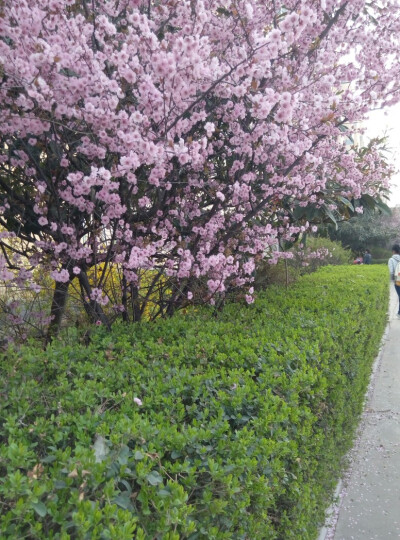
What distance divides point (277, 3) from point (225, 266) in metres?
2.26

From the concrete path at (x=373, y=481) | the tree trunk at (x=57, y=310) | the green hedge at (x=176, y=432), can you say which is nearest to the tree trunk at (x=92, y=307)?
the tree trunk at (x=57, y=310)

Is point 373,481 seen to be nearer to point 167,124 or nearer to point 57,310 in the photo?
point 57,310

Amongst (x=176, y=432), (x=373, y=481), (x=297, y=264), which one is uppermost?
(x=297, y=264)

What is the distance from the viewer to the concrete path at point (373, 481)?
332 cm

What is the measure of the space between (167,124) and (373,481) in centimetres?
316

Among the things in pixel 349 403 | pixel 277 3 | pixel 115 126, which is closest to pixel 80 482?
pixel 115 126

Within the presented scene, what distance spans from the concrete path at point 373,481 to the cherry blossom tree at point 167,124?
1.93 metres

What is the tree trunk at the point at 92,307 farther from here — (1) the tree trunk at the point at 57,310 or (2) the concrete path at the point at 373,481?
(2) the concrete path at the point at 373,481

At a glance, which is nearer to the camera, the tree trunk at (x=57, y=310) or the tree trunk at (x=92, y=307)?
the tree trunk at (x=92, y=307)

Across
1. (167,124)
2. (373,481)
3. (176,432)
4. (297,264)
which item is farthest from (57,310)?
(297,264)

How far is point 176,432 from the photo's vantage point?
5.99 feet

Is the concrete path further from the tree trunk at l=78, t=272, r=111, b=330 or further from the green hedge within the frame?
the tree trunk at l=78, t=272, r=111, b=330

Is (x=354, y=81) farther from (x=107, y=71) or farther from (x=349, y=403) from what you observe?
(x=349, y=403)

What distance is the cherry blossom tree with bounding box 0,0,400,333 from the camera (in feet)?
9.86
